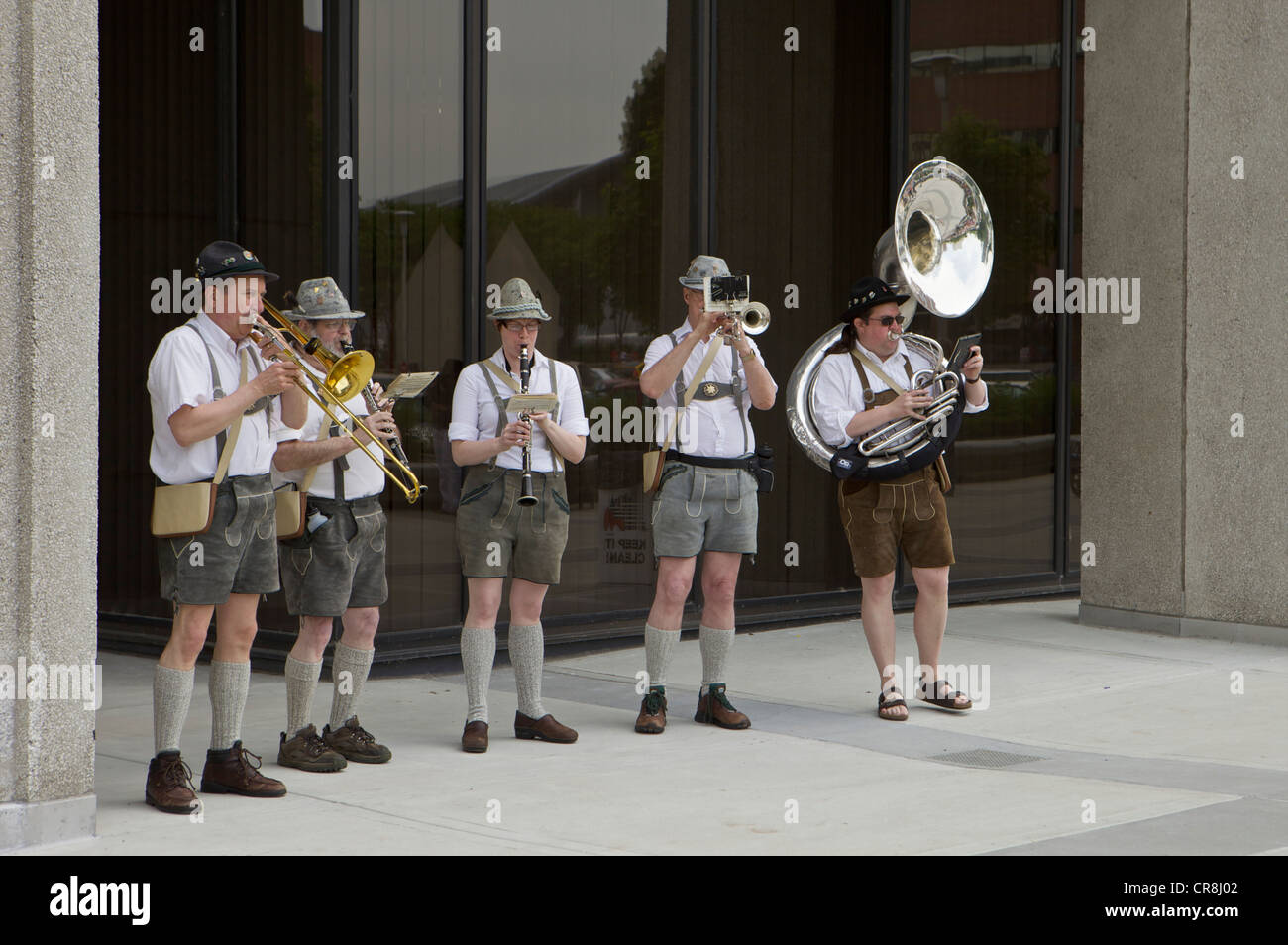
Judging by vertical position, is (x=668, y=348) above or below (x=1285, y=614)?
above

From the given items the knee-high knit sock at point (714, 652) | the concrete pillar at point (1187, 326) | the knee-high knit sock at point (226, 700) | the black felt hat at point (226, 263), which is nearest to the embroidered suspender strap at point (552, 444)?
the knee-high knit sock at point (714, 652)

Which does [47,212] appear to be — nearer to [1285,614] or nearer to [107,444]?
[107,444]

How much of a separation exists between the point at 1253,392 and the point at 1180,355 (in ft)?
1.74

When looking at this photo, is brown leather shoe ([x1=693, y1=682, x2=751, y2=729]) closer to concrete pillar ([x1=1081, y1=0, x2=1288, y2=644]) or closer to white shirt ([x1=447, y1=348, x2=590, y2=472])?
white shirt ([x1=447, y1=348, x2=590, y2=472])

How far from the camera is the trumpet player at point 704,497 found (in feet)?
24.8

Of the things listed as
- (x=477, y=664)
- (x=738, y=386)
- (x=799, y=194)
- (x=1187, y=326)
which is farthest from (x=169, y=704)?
(x=1187, y=326)

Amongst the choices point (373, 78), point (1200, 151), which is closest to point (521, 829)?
point (373, 78)

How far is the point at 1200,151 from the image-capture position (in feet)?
33.4

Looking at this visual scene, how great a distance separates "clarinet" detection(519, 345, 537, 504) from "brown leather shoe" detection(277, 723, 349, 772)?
4.41 feet


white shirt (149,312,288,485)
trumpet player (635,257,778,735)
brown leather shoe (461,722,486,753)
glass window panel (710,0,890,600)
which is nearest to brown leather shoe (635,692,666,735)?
trumpet player (635,257,778,735)

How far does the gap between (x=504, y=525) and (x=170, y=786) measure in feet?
6.28

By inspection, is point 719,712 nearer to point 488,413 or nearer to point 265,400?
point 488,413

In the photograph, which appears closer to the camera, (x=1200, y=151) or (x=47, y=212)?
(x=47, y=212)

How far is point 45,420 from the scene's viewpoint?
211 inches
